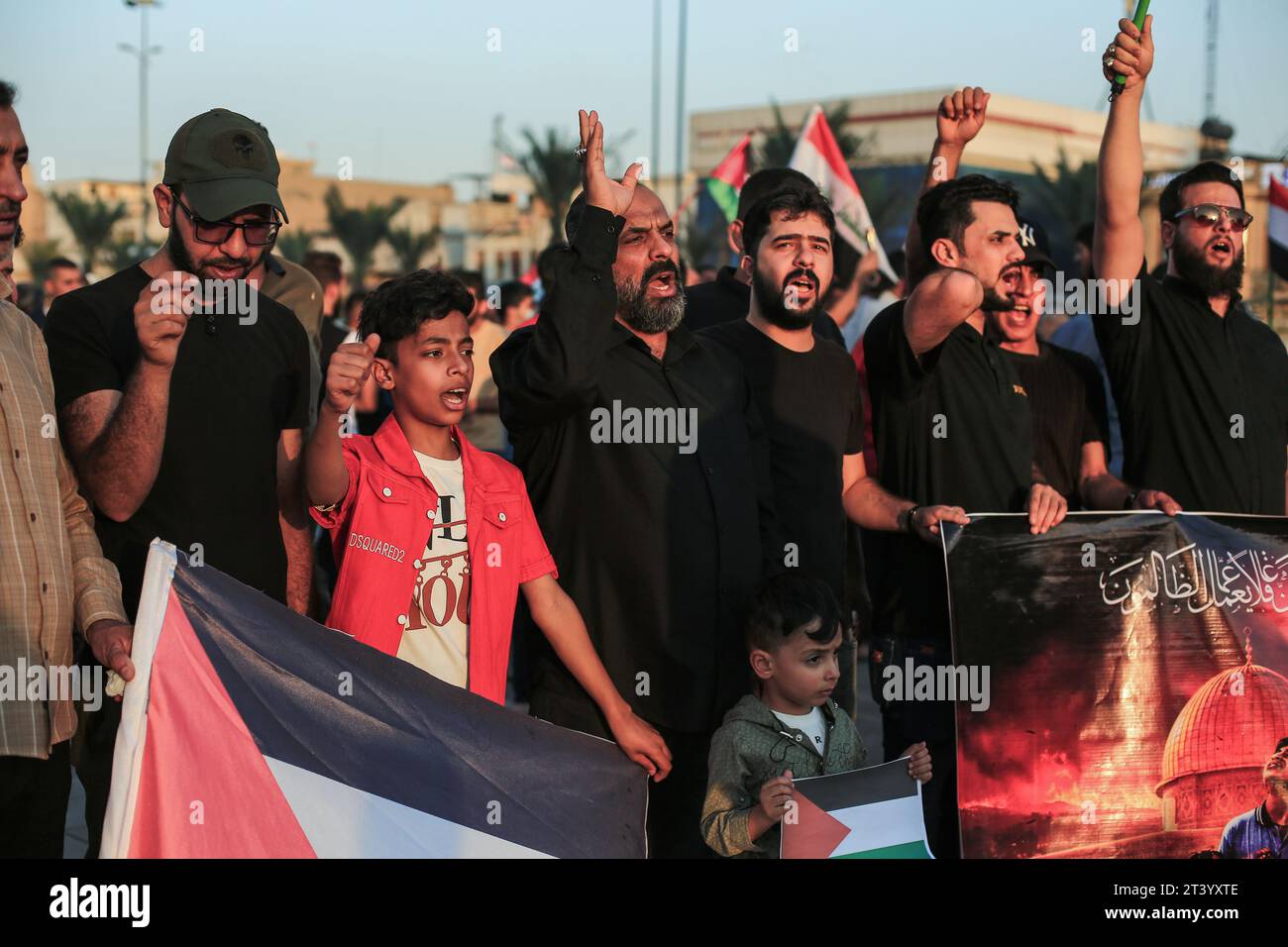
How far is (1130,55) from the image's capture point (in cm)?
480

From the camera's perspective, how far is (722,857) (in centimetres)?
426

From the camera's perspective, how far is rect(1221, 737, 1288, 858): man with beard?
456cm

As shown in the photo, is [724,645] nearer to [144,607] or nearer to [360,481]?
[360,481]

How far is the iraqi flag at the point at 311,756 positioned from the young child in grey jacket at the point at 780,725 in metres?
0.30

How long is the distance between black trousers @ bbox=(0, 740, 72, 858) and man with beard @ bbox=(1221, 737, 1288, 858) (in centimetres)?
337

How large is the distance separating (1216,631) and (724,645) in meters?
1.62

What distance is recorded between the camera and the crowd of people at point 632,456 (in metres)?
3.86

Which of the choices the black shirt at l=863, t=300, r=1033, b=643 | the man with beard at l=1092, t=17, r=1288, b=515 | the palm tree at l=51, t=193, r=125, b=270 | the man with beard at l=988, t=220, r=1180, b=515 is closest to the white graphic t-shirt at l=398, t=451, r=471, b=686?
the black shirt at l=863, t=300, r=1033, b=643

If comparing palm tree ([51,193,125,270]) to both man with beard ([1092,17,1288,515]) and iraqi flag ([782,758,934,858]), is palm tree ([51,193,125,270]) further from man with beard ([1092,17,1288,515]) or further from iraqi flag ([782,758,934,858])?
iraqi flag ([782,758,934,858])

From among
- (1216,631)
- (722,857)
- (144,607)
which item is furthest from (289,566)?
(1216,631)

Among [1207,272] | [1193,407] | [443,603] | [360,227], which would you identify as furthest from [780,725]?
[360,227]
